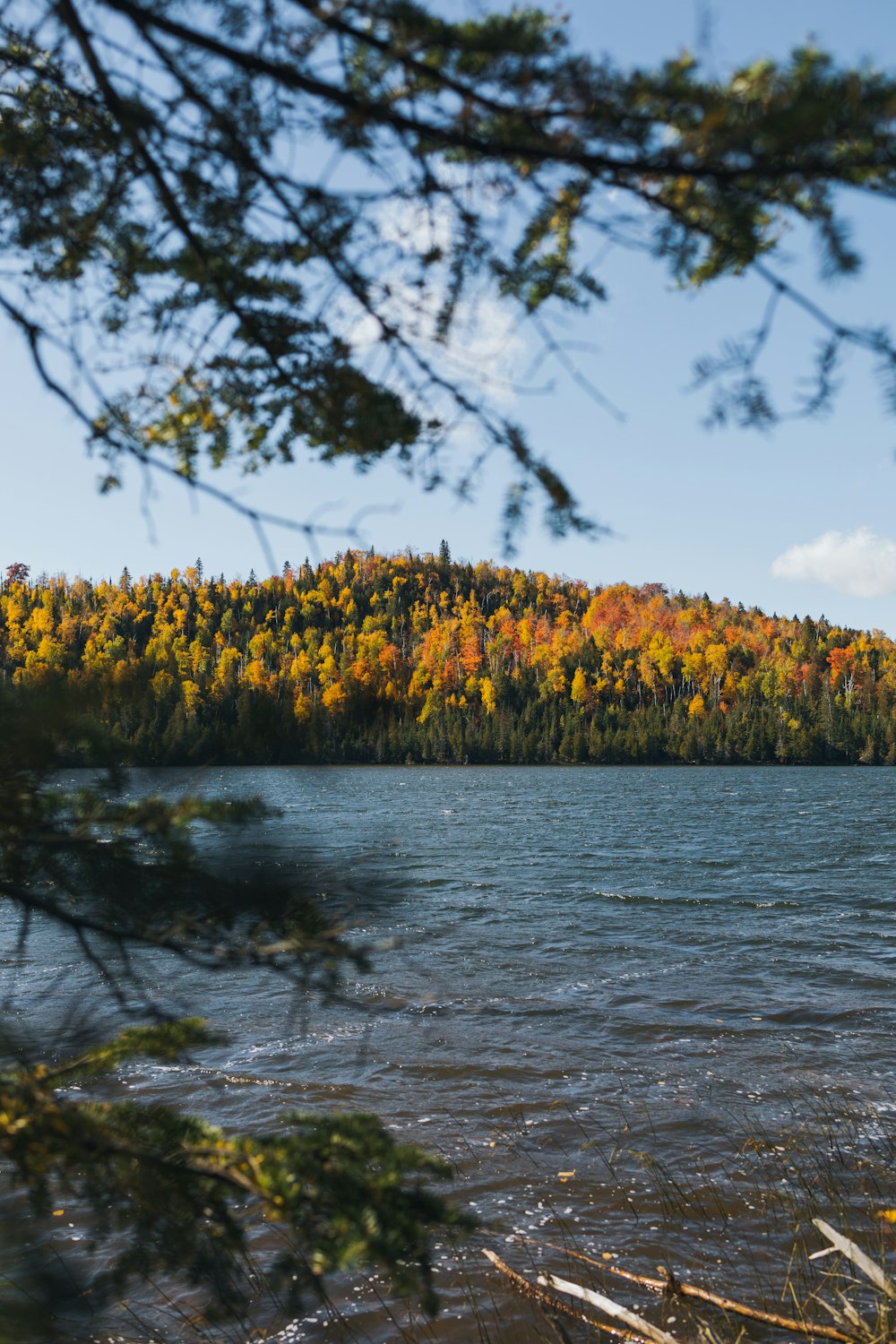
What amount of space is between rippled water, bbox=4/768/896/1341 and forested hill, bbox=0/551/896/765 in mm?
231

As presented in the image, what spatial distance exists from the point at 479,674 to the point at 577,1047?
4572 inches

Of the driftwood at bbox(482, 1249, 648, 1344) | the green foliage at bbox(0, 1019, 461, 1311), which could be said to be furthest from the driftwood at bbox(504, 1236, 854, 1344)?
the green foliage at bbox(0, 1019, 461, 1311)

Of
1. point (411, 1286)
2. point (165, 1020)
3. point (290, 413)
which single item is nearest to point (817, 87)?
point (290, 413)

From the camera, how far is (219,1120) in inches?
302

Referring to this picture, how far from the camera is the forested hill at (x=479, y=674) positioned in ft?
8.73

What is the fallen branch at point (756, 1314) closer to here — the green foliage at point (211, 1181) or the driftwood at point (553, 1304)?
the driftwood at point (553, 1304)

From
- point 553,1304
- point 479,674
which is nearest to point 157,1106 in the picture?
point 553,1304

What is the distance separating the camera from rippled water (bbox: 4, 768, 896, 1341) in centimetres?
494

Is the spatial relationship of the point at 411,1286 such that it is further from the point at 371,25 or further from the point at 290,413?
the point at 371,25

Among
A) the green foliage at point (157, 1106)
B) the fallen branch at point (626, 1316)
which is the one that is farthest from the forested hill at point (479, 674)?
the fallen branch at point (626, 1316)

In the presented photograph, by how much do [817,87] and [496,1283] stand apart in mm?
5801

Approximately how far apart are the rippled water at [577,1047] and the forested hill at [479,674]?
231 mm

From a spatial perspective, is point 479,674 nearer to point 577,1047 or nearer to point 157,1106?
point 577,1047

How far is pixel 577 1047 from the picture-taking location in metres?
9.59
